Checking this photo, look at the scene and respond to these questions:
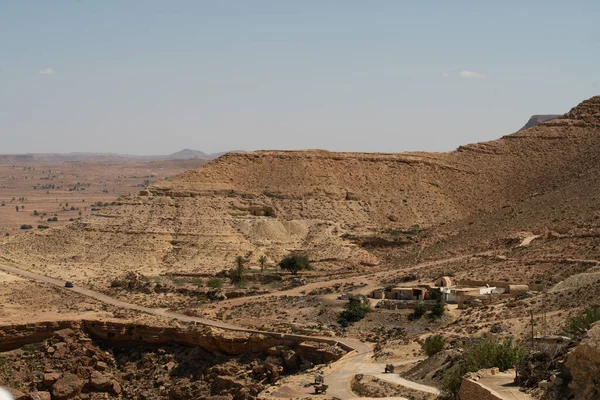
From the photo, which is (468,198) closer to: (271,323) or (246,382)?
(271,323)

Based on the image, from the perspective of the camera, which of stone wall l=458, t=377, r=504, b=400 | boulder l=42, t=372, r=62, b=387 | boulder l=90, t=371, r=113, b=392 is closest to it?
stone wall l=458, t=377, r=504, b=400

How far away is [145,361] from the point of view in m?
39.6

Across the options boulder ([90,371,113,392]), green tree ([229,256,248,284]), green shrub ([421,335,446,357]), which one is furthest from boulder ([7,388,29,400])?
green tree ([229,256,248,284])

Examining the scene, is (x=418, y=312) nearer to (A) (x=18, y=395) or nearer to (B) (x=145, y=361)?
(B) (x=145, y=361)

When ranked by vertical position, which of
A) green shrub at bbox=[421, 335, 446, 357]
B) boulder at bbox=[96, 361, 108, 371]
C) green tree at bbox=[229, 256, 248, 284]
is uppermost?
green shrub at bbox=[421, 335, 446, 357]

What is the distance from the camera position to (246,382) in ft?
118

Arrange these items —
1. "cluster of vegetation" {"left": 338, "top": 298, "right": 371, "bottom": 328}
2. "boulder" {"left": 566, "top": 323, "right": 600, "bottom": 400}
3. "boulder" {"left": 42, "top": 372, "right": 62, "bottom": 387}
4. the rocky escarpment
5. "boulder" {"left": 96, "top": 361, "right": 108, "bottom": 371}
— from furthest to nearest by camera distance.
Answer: "cluster of vegetation" {"left": 338, "top": 298, "right": 371, "bottom": 328}
"boulder" {"left": 96, "top": 361, "right": 108, "bottom": 371}
"boulder" {"left": 42, "top": 372, "right": 62, "bottom": 387}
the rocky escarpment
"boulder" {"left": 566, "top": 323, "right": 600, "bottom": 400}

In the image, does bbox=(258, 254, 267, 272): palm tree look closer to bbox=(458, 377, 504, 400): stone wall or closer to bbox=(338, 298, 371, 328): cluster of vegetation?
bbox=(338, 298, 371, 328): cluster of vegetation

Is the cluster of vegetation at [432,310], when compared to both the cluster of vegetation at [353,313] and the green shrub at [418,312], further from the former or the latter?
the cluster of vegetation at [353,313]

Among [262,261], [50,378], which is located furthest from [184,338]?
[262,261]

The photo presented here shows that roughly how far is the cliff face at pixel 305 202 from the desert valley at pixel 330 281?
6.6 inches

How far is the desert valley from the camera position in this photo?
100 feet

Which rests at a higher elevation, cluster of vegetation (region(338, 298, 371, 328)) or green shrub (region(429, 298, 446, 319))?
green shrub (region(429, 298, 446, 319))

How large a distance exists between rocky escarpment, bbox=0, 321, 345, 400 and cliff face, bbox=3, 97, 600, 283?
16693 mm
